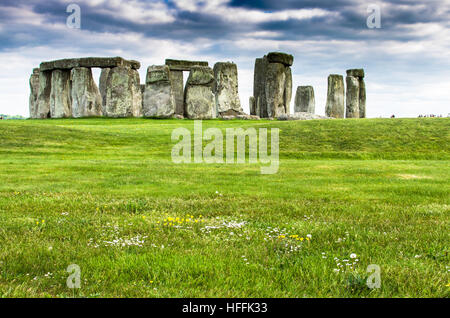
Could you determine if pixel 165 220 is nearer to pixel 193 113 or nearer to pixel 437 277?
pixel 437 277

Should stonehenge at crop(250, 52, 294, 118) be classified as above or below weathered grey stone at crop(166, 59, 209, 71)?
below

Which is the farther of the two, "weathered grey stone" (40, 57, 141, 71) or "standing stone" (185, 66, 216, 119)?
"weathered grey stone" (40, 57, 141, 71)

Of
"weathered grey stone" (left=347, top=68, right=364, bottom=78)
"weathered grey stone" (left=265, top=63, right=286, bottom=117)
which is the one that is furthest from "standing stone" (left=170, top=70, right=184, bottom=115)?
"weathered grey stone" (left=347, top=68, right=364, bottom=78)

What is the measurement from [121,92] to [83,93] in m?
4.91

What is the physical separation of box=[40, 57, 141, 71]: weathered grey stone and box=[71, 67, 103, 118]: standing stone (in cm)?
54

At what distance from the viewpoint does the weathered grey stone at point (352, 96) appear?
42.6 meters

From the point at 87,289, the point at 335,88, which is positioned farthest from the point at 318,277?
the point at 335,88

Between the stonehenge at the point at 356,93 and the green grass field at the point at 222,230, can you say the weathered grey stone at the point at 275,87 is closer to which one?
the stonehenge at the point at 356,93

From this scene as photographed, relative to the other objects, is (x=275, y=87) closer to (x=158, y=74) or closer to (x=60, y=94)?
(x=158, y=74)

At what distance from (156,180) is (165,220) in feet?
15.2

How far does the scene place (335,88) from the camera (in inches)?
1652

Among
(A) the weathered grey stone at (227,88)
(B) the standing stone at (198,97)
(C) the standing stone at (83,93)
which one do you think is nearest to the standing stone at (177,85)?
(A) the weathered grey stone at (227,88)

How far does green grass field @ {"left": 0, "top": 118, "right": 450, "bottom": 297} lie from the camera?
160 inches

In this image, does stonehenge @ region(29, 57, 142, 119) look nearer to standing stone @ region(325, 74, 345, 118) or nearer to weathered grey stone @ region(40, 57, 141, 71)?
weathered grey stone @ region(40, 57, 141, 71)
